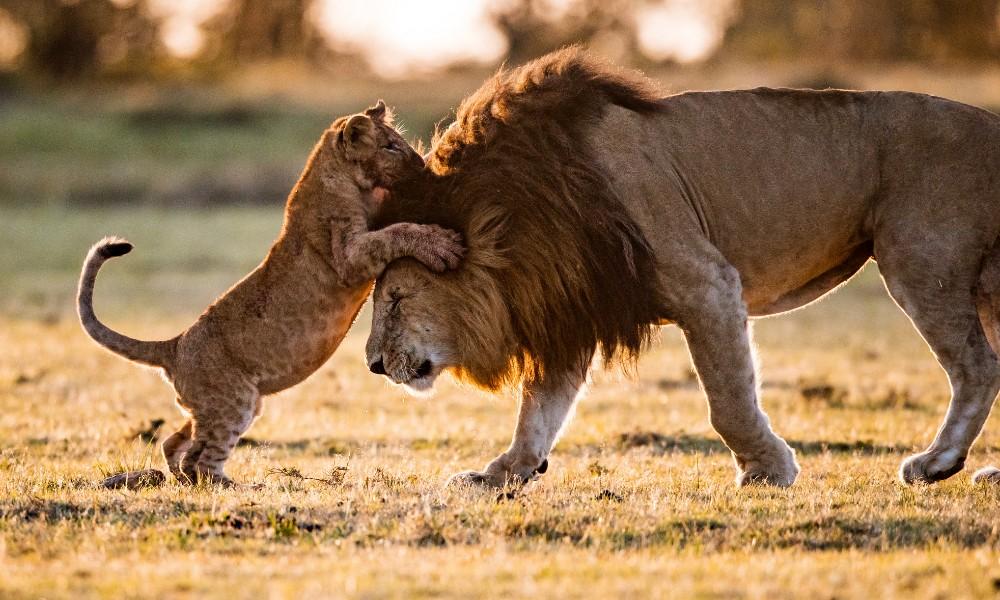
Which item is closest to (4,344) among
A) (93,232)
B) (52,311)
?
(52,311)

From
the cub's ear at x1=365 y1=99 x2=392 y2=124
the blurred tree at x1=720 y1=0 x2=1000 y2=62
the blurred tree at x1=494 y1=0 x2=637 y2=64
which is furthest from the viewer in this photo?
the blurred tree at x1=720 y1=0 x2=1000 y2=62

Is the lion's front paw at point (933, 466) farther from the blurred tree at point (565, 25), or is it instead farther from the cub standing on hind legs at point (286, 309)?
the blurred tree at point (565, 25)

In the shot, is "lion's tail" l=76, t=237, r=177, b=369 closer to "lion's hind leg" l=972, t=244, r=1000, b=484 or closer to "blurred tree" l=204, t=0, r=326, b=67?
"lion's hind leg" l=972, t=244, r=1000, b=484

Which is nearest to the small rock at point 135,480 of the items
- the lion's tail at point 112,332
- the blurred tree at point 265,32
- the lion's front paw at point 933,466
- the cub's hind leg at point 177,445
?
the cub's hind leg at point 177,445

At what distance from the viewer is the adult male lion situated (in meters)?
6.75

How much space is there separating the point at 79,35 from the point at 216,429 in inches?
1732

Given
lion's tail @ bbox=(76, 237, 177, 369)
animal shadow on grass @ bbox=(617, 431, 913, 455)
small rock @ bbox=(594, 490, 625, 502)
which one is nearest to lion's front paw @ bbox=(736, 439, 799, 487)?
small rock @ bbox=(594, 490, 625, 502)

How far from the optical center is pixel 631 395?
11055 millimetres

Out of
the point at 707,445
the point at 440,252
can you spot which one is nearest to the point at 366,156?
the point at 440,252

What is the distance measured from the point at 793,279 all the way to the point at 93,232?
770 inches

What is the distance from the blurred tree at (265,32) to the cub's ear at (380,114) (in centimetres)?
4661

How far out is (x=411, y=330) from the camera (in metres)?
6.88

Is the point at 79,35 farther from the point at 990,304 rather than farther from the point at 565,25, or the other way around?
the point at 990,304

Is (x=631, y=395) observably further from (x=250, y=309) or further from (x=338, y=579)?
(x=338, y=579)
